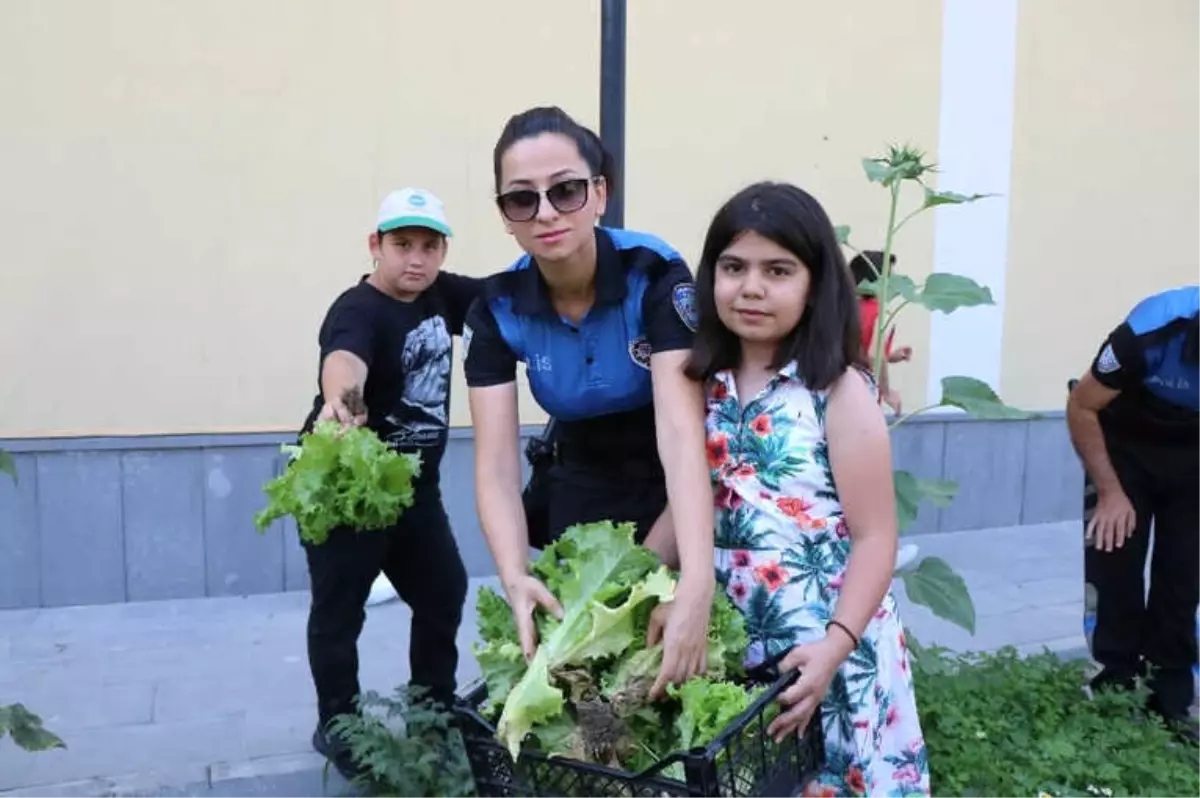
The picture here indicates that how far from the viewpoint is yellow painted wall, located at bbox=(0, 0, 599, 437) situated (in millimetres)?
5289

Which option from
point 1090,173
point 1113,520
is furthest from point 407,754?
point 1090,173

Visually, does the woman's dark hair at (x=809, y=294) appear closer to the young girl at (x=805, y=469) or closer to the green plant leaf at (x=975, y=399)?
the young girl at (x=805, y=469)

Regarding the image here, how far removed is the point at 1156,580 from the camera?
3.77 m

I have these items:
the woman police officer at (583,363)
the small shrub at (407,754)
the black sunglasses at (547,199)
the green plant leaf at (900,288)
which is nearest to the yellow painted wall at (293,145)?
the small shrub at (407,754)

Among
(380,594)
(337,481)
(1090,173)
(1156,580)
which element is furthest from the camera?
(1090,173)

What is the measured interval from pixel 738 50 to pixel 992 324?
2762 mm

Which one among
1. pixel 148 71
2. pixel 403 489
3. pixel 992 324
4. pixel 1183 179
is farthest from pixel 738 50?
pixel 403 489

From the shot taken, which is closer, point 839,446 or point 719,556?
point 839,446

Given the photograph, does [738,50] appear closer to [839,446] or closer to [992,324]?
[992,324]

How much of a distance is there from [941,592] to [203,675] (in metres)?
3.16

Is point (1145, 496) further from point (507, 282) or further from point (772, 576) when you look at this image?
point (507, 282)

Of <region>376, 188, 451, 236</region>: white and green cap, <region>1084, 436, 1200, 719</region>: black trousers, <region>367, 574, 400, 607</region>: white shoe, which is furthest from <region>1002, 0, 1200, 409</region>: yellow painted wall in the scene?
<region>376, 188, 451, 236</region>: white and green cap

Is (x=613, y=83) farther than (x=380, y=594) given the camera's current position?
No

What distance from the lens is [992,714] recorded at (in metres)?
3.76
